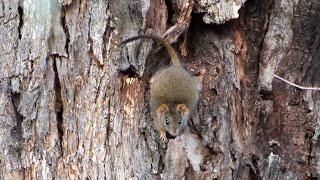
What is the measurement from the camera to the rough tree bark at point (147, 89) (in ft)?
9.06

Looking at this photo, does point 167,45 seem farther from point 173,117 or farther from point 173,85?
point 173,117

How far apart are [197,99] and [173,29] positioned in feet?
1.07

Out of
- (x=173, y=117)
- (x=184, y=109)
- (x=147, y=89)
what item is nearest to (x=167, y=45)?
(x=147, y=89)

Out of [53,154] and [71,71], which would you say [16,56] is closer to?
[71,71]

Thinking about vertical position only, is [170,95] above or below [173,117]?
above

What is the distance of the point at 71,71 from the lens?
279 centimetres

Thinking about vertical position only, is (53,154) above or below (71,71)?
below

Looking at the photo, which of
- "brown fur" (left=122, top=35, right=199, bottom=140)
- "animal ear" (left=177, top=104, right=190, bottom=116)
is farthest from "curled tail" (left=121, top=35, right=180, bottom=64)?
"animal ear" (left=177, top=104, right=190, bottom=116)

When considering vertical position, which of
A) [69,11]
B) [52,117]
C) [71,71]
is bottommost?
[52,117]

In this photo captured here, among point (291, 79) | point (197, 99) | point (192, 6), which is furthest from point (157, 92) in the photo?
point (291, 79)

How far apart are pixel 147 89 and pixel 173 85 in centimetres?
22

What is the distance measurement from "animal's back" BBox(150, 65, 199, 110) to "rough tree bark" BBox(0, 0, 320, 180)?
0.04 m

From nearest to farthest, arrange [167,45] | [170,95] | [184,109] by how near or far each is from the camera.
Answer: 1. [167,45]
2. [184,109]
3. [170,95]

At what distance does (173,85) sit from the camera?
3.12 m
